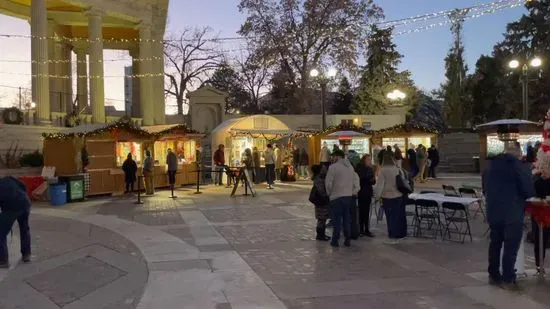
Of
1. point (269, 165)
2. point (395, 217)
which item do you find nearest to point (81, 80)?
point (269, 165)

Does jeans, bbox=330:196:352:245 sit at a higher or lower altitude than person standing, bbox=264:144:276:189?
lower

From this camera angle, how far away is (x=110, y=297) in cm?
716

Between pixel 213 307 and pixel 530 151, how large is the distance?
1465 cm

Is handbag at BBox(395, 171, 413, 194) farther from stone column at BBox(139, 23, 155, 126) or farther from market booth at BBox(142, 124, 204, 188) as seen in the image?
stone column at BBox(139, 23, 155, 126)

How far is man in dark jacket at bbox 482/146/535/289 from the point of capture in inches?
273

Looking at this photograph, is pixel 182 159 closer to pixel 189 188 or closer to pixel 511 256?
pixel 189 188

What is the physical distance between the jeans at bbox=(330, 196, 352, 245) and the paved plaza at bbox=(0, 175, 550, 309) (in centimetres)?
28

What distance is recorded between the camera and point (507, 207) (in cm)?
695

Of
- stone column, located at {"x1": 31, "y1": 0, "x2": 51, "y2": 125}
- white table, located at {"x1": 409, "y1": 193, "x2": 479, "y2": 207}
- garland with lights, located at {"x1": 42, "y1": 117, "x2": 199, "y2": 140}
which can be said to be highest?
stone column, located at {"x1": 31, "y1": 0, "x2": 51, "y2": 125}

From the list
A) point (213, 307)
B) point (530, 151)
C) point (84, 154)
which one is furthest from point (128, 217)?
point (530, 151)

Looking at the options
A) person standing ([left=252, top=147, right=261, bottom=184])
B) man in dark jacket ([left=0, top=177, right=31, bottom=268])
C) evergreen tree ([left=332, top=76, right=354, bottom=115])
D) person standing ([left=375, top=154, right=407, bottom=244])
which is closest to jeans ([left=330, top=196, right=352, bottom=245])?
person standing ([left=375, top=154, right=407, bottom=244])

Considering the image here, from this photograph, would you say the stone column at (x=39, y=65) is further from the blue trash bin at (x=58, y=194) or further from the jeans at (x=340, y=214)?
the jeans at (x=340, y=214)

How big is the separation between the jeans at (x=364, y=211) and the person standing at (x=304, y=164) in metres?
16.6

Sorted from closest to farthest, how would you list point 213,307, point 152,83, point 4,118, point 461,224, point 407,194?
point 213,307 < point 407,194 < point 461,224 < point 4,118 < point 152,83
